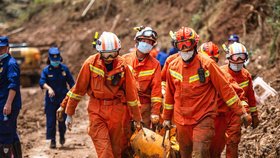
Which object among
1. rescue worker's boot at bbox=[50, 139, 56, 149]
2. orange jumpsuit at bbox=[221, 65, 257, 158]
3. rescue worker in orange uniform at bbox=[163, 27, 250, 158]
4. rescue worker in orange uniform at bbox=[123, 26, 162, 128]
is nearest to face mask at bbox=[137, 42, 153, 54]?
rescue worker in orange uniform at bbox=[123, 26, 162, 128]

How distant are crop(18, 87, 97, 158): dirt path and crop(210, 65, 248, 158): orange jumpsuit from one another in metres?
3.15

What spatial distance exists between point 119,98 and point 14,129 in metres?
2.08

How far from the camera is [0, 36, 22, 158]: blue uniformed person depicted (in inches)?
368

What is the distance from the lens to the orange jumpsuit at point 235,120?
919cm

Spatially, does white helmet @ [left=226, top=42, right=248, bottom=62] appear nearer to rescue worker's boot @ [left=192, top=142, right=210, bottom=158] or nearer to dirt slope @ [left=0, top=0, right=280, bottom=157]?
dirt slope @ [left=0, top=0, right=280, bottom=157]

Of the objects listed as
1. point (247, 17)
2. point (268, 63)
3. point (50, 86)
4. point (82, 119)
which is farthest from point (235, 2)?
point (50, 86)

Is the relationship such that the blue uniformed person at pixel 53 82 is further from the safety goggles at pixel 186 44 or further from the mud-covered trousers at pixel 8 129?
the safety goggles at pixel 186 44

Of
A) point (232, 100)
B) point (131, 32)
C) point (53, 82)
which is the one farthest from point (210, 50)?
point (131, 32)

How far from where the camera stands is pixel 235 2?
58.9 ft

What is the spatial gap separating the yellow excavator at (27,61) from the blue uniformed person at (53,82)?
11.9 m

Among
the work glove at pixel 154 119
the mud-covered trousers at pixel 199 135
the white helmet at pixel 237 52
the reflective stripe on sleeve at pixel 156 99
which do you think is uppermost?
the white helmet at pixel 237 52

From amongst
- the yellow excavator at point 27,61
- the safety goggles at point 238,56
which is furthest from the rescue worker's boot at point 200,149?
the yellow excavator at point 27,61

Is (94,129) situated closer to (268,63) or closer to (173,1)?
(268,63)

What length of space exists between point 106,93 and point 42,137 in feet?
19.8
